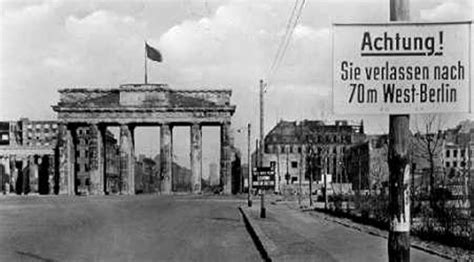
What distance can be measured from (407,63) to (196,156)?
106115 mm

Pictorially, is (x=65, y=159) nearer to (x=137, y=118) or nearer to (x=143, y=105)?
(x=137, y=118)

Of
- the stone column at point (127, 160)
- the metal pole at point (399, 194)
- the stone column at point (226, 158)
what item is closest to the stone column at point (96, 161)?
the stone column at point (127, 160)

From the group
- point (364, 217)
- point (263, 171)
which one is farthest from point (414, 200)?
point (263, 171)

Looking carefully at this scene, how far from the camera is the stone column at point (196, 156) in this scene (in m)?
112

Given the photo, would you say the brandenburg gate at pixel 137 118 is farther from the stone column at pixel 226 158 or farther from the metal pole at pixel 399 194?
the metal pole at pixel 399 194

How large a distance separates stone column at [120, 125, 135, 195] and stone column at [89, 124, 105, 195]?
316 centimetres

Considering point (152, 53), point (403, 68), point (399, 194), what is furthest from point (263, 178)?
point (152, 53)

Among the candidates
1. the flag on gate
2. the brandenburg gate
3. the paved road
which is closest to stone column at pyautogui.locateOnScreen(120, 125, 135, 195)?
the brandenburg gate

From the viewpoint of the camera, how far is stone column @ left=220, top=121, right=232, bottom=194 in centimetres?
11212

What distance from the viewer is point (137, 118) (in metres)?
116

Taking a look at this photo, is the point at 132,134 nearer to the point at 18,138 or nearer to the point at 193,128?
the point at 193,128

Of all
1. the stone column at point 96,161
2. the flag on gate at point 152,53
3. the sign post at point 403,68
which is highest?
the flag on gate at point 152,53

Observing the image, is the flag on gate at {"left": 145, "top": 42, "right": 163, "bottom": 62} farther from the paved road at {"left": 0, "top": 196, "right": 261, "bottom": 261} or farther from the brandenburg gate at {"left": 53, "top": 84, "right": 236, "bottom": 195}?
the paved road at {"left": 0, "top": 196, "right": 261, "bottom": 261}

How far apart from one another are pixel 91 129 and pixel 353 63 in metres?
111
